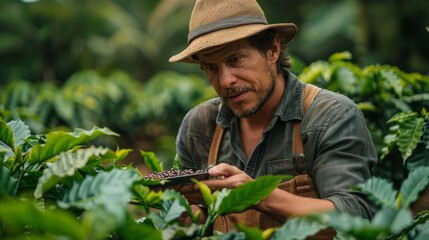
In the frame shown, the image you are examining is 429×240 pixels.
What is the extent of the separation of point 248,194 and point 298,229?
0.69 feet

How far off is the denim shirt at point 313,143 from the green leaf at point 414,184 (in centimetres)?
80

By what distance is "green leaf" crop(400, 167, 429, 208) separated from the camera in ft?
5.06

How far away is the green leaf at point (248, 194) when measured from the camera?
1675mm

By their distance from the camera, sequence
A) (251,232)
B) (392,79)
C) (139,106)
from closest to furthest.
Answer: (251,232) → (392,79) → (139,106)

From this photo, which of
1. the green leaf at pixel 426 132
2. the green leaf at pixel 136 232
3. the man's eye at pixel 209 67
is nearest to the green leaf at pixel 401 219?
the green leaf at pixel 136 232

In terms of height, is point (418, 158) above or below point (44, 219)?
below

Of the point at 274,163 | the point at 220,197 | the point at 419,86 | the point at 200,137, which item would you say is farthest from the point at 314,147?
the point at 419,86

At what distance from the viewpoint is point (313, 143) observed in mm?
2609

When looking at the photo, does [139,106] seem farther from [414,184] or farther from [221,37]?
[414,184]

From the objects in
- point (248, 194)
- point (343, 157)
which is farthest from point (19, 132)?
point (343, 157)

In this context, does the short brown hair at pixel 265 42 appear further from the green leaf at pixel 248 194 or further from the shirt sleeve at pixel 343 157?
the green leaf at pixel 248 194

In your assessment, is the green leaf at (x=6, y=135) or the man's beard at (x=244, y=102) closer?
the green leaf at (x=6, y=135)

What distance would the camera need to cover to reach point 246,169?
Answer: 2846 mm

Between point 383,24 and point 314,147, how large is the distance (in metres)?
19.6
